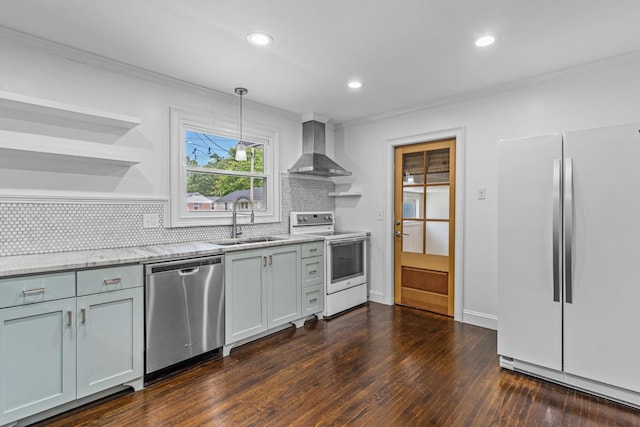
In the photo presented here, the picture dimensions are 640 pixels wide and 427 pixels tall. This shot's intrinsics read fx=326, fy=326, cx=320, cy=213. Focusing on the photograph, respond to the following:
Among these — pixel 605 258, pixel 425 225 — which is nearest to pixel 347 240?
pixel 425 225

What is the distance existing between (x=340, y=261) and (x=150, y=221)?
200 centimetres

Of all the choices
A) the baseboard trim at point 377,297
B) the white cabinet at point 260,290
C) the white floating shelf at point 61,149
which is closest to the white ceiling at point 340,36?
the white floating shelf at point 61,149

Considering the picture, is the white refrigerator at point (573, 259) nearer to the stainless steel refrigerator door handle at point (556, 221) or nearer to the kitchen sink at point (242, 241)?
the stainless steel refrigerator door handle at point (556, 221)

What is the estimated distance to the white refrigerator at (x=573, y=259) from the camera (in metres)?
2.01

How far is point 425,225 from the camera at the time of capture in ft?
12.5

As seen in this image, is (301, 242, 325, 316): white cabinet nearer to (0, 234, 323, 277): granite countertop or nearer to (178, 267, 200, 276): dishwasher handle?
(0, 234, 323, 277): granite countertop

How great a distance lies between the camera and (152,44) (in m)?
2.36

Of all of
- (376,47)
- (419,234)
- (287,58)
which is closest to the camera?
(376,47)

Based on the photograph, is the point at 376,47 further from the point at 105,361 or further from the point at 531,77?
the point at 105,361

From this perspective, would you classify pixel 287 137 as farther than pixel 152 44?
Yes

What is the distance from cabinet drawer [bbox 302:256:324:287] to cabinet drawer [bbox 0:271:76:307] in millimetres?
1935

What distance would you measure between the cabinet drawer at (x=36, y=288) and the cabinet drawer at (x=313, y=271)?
193 cm

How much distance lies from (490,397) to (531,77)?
268cm

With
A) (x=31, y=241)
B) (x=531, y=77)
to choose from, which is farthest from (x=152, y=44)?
Result: (x=531, y=77)
